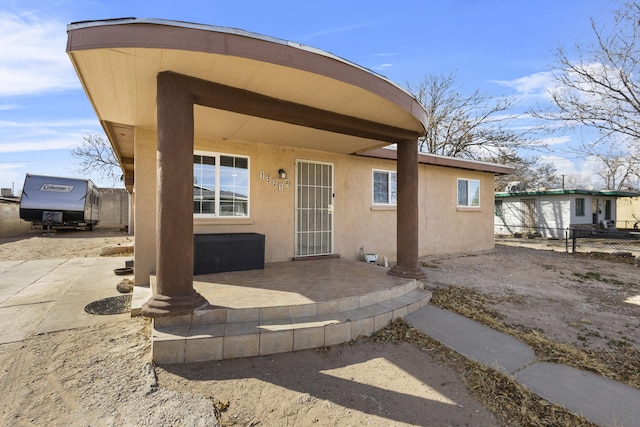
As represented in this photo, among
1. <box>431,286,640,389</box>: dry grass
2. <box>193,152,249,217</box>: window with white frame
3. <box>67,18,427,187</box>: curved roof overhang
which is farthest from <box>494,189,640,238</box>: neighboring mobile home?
<box>193,152,249,217</box>: window with white frame

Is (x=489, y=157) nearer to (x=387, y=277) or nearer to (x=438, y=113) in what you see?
(x=438, y=113)

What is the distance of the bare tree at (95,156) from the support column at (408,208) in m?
23.4

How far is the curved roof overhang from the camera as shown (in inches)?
99.1

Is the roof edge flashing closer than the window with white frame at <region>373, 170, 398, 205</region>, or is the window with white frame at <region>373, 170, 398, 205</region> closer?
the roof edge flashing

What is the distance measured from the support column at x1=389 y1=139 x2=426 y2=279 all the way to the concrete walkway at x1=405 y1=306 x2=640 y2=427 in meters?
1.31

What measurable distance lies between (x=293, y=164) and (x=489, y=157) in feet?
53.9

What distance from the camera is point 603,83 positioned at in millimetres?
10945

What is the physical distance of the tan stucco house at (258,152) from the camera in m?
2.78

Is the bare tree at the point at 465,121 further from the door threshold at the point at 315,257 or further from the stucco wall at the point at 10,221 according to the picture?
the stucco wall at the point at 10,221

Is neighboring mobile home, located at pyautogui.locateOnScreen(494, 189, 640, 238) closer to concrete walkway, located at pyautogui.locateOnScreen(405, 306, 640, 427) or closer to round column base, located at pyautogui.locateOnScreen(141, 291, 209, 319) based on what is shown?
concrete walkway, located at pyautogui.locateOnScreen(405, 306, 640, 427)

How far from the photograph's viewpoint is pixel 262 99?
3598 millimetres

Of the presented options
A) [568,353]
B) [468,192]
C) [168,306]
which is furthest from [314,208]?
[468,192]

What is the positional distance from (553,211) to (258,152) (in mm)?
19160

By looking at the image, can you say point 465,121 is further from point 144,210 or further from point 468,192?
point 144,210
